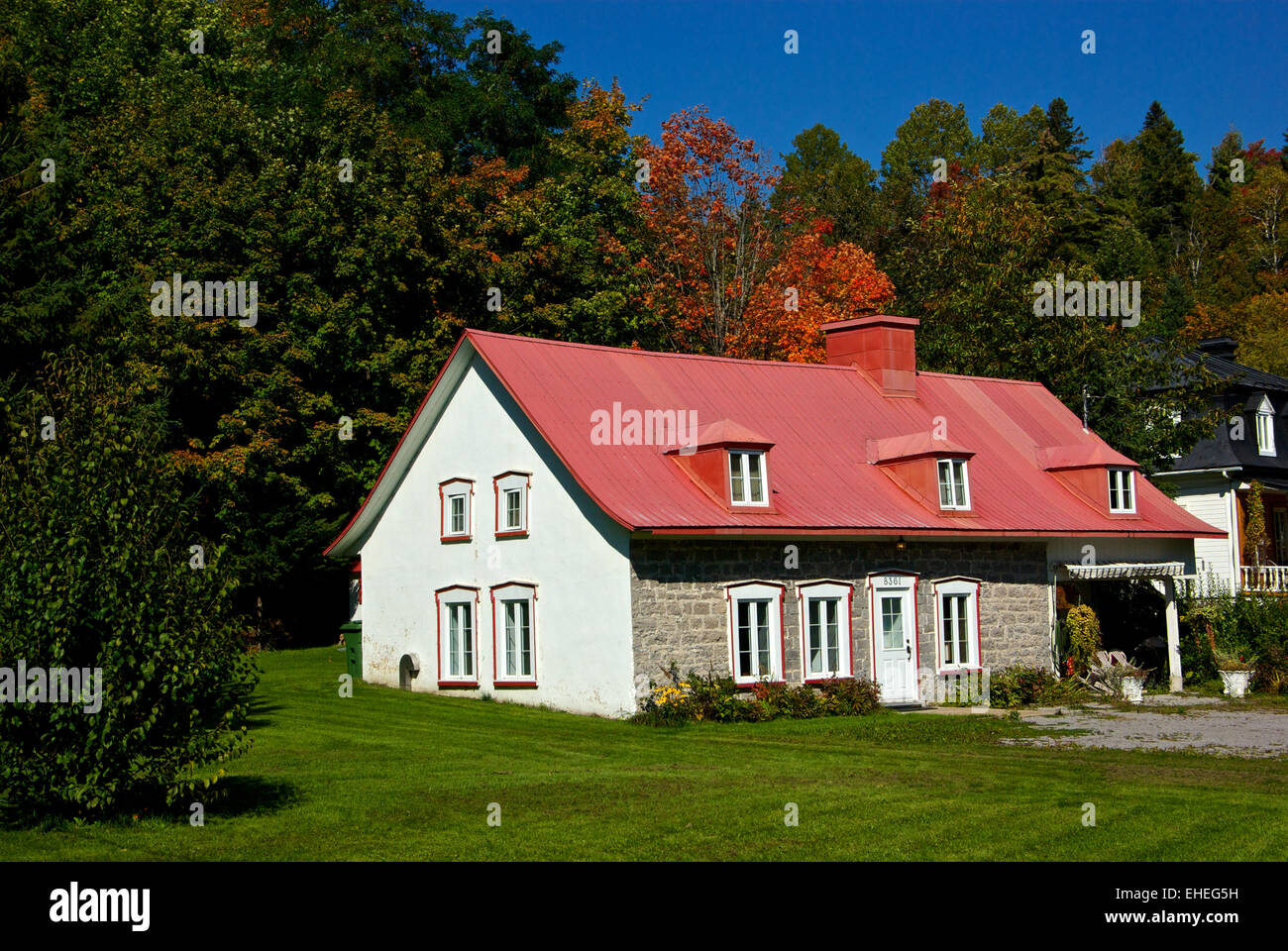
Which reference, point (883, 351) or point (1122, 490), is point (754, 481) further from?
point (1122, 490)

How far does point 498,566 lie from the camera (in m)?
24.8

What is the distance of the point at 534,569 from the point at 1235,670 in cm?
1496

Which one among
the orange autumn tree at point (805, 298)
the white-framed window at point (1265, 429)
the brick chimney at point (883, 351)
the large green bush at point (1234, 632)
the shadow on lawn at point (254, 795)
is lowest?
the shadow on lawn at point (254, 795)

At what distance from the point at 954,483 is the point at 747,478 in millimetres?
5279

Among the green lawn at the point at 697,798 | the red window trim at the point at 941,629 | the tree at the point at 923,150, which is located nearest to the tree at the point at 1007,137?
the tree at the point at 923,150

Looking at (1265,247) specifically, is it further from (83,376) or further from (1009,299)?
(83,376)

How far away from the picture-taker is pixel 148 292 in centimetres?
3284

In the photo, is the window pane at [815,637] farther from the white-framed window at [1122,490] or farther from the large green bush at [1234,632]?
the large green bush at [1234,632]

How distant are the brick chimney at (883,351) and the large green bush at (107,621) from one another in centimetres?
2097

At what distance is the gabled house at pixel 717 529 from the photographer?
22391mm

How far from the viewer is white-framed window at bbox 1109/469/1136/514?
29344 mm

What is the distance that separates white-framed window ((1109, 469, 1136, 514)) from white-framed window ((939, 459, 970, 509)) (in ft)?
15.9

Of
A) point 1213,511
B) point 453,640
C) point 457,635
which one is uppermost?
point 1213,511

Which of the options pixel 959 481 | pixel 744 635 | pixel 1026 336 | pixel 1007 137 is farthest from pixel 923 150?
pixel 744 635
